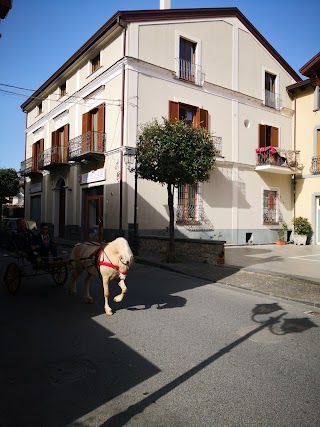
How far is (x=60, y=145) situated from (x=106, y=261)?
17907 millimetres

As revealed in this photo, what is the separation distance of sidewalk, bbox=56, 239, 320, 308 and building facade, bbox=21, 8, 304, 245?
4444 mm

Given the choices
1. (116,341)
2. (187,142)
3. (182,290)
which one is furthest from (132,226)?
(116,341)

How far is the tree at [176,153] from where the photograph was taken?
1096cm

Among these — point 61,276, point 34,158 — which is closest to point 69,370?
point 61,276

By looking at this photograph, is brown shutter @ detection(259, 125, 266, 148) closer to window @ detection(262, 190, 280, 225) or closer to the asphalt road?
window @ detection(262, 190, 280, 225)

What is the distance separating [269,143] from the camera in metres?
21.2

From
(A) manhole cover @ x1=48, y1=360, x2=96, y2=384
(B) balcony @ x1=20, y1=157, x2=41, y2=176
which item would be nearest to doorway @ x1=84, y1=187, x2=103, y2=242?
(B) balcony @ x1=20, y1=157, x2=41, y2=176

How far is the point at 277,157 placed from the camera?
68.0 feet

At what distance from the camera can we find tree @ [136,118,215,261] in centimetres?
1096

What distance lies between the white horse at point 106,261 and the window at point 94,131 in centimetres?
1114

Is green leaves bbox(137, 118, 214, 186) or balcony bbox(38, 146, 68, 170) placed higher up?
balcony bbox(38, 146, 68, 170)

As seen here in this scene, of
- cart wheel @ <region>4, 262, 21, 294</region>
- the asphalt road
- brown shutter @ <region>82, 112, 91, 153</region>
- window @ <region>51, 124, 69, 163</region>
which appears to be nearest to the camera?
the asphalt road

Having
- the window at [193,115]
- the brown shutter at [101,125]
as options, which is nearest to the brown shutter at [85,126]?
the brown shutter at [101,125]

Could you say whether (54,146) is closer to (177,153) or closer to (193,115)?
(193,115)
